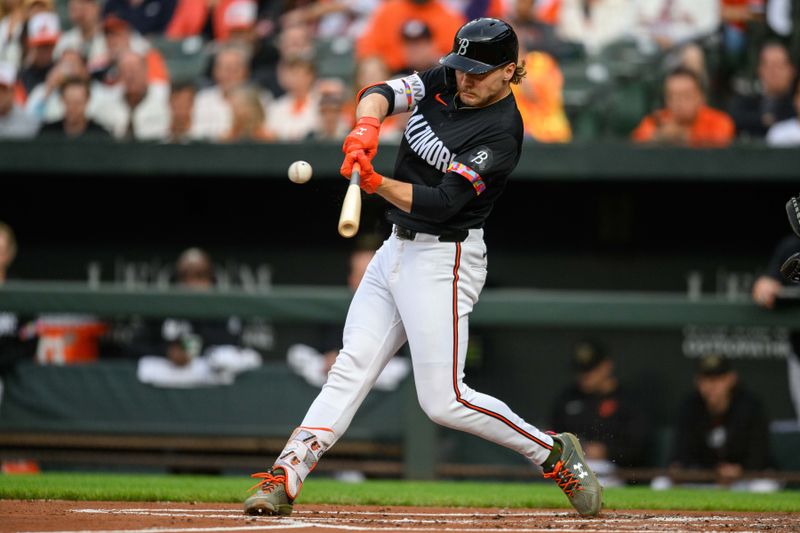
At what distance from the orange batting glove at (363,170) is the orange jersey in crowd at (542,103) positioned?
4213 mm

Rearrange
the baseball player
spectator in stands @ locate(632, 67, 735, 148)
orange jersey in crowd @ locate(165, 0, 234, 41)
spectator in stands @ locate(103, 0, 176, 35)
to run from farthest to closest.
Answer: spectator in stands @ locate(103, 0, 176, 35) < orange jersey in crowd @ locate(165, 0, 234, 41) < spectator in stands @ locate(632, 67, 735, 148) < the baseball player

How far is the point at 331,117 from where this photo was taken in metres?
→ 7.90

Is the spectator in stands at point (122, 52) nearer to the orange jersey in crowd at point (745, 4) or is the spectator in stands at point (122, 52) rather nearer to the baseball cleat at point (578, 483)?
the orange jersey in crowd at point (745, 4)

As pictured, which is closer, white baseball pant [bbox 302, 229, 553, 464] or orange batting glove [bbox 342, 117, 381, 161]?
orange batting glove [bbox 342, 117, 381, 161]

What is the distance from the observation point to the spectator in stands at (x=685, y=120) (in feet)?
25.0

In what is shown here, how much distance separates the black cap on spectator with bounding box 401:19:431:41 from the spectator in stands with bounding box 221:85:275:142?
1109 millimetres

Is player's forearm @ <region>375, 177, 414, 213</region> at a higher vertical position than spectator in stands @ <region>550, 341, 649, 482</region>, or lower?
higher

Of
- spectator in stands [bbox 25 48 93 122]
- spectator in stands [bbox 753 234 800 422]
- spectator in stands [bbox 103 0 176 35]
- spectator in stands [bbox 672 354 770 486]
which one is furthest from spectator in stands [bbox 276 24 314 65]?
spectator in stands [bbox 672 354 770 486]

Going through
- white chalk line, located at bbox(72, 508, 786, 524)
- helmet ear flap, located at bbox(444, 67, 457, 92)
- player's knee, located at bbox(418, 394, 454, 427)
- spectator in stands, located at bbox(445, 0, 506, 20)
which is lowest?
white chalk line, located at bbox(72, 508, 786, 524)

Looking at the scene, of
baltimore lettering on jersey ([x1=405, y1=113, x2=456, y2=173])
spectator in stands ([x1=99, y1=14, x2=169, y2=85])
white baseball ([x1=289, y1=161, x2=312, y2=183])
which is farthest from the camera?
spectator in stands ([x1=99, y1=14, x2=169, y2=85])

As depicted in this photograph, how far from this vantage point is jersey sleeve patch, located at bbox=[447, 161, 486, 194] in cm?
384

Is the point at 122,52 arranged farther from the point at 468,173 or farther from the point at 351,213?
the point at 351,213

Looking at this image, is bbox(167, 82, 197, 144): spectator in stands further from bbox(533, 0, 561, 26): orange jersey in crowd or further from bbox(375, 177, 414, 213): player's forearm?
bbox(375, 177, 414, 213): player's forearm

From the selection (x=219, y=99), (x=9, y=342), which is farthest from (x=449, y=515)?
(x=219, y=99)
